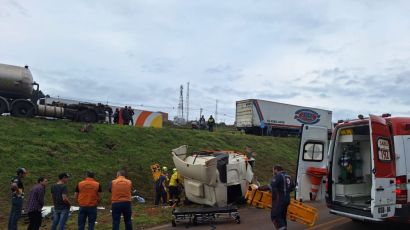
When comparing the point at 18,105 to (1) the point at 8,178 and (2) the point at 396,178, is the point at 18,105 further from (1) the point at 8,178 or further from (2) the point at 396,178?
(2) the point at 396,178

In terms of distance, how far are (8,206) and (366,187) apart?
1011 centimetres

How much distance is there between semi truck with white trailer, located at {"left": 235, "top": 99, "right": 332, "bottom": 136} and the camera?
38688mm

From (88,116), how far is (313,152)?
55.9 ft

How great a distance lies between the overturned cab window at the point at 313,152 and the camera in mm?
10047

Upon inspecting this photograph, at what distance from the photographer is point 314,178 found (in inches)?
391

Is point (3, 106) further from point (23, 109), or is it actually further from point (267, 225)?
point (267, 225)

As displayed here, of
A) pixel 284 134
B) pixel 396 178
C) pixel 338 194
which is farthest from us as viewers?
pixel 284 134

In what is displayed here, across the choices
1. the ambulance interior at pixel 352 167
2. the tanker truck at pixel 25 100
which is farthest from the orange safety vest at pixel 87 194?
the tanker truck at pixel 25 100

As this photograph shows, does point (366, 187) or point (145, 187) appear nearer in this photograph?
point (366, 187)

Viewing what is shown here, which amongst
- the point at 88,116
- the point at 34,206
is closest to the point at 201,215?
the point at 34,206

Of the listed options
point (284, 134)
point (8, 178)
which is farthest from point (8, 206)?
point (284, 134)

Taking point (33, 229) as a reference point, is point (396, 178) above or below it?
above

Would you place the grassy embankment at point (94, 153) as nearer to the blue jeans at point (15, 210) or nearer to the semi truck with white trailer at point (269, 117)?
the blue jeans at point (15, 210)

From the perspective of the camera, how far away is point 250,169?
1412 cm
